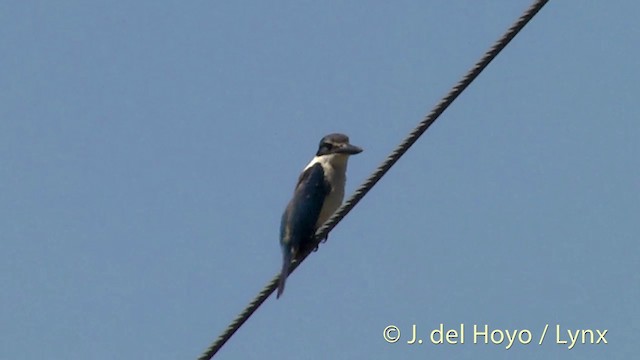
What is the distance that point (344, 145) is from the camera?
1066 cm

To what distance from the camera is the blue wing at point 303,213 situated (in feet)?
33.2

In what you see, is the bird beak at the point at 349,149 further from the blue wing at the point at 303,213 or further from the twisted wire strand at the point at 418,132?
the twisted wire strand at the point at 418,132

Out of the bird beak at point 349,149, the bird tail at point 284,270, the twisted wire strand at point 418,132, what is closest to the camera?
the twisted wire strand at point 418,132

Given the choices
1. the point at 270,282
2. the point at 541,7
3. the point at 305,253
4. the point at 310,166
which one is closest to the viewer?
the point at 541,7

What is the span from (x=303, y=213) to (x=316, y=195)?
19 centimetres

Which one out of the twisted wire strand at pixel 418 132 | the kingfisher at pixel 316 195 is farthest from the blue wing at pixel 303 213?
the twisted wire strand at pixel 418 132

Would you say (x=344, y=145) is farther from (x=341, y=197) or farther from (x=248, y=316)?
(x=248, y=316)

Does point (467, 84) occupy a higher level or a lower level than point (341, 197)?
lower

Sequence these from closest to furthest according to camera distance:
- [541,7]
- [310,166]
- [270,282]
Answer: [541,7] → [270,282] → [310,166]

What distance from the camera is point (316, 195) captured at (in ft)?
34.4

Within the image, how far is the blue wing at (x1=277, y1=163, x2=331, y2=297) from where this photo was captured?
33.2 ft

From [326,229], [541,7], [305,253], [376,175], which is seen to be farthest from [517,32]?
[305,253]

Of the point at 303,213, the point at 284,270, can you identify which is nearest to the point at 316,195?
the point at 303,213

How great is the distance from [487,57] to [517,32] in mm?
177
